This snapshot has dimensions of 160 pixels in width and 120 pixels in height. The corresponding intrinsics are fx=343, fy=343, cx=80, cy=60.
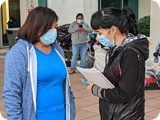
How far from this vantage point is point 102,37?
2.72 metres

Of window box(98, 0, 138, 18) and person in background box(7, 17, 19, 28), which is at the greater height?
window box(98, 0, 138, 18)

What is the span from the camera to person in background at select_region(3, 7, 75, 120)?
271 cm

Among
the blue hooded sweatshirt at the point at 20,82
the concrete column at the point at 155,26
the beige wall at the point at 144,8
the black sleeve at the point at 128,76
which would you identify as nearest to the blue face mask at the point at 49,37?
the blue hooded sweatshirt at the point at 20,82

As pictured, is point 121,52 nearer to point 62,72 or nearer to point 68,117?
point 62,72

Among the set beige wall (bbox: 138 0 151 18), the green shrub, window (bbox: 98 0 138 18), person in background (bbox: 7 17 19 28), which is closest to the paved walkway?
the green shrub

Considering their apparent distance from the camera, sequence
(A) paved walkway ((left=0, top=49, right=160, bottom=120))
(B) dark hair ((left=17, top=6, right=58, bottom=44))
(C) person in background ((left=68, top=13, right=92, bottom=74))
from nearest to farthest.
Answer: (B) dark hair ((left=17, top=6, right=58, bottom=44)), (A) paved walkway ((left=0, top=49, right=160, bottom=120)), (C) person in background ((left=68, top=13, right=92, bottom=74))

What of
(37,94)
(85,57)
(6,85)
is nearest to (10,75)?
(6,85)

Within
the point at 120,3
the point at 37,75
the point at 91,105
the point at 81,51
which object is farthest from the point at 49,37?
the point at 120,3

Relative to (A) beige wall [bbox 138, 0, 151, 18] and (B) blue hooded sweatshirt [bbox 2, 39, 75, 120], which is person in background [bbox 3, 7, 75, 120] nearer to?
(B) blue hooded sweatshirt [bbox 2, 39, 75, 120]

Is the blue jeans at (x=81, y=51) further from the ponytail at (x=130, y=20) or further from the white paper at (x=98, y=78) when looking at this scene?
the ponytail at (x=130, y=20)

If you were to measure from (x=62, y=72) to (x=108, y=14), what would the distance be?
0.74 metres

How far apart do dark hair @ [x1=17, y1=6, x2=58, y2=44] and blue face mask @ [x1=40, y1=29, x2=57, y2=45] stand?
1.4 inches

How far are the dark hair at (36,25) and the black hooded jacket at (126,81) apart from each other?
0.64 m

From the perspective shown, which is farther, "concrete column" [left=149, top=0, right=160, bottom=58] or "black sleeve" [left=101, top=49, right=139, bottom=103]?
"concrete column" [left=149, top=0, right=160, bottom=58]
